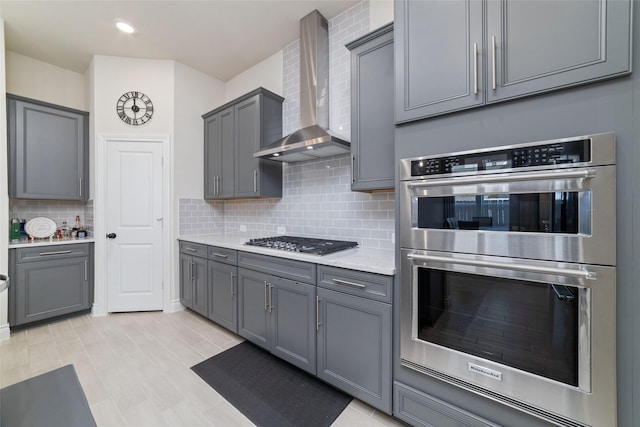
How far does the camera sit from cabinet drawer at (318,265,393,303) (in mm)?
1608

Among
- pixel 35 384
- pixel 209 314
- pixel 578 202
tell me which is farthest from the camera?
pixel 209 314

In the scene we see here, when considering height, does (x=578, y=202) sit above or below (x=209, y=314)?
above

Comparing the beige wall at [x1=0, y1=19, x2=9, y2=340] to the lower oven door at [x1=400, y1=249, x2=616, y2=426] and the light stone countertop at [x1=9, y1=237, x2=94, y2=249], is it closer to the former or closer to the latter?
the light stone countertop at [x1=9, y1=237, x2=94, y2=249]

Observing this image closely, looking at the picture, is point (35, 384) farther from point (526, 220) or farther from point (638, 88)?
point (638, 88)

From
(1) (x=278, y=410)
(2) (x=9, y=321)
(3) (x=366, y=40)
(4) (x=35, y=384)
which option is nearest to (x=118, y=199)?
(2) (x=9, y=321)

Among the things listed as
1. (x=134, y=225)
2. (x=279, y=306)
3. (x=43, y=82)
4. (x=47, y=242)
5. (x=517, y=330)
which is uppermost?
(x=43, y=82)

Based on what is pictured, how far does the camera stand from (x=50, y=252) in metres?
3.04

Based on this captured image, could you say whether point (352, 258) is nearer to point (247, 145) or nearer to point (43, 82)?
point (247, 145)

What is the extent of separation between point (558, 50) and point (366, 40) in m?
1.24

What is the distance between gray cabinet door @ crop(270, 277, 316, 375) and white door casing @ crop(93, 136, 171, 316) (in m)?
1.99

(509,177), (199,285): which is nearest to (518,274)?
(509,177)

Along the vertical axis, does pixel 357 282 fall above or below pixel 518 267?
below

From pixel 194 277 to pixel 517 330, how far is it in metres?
3.14

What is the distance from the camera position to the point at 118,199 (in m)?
3.31
